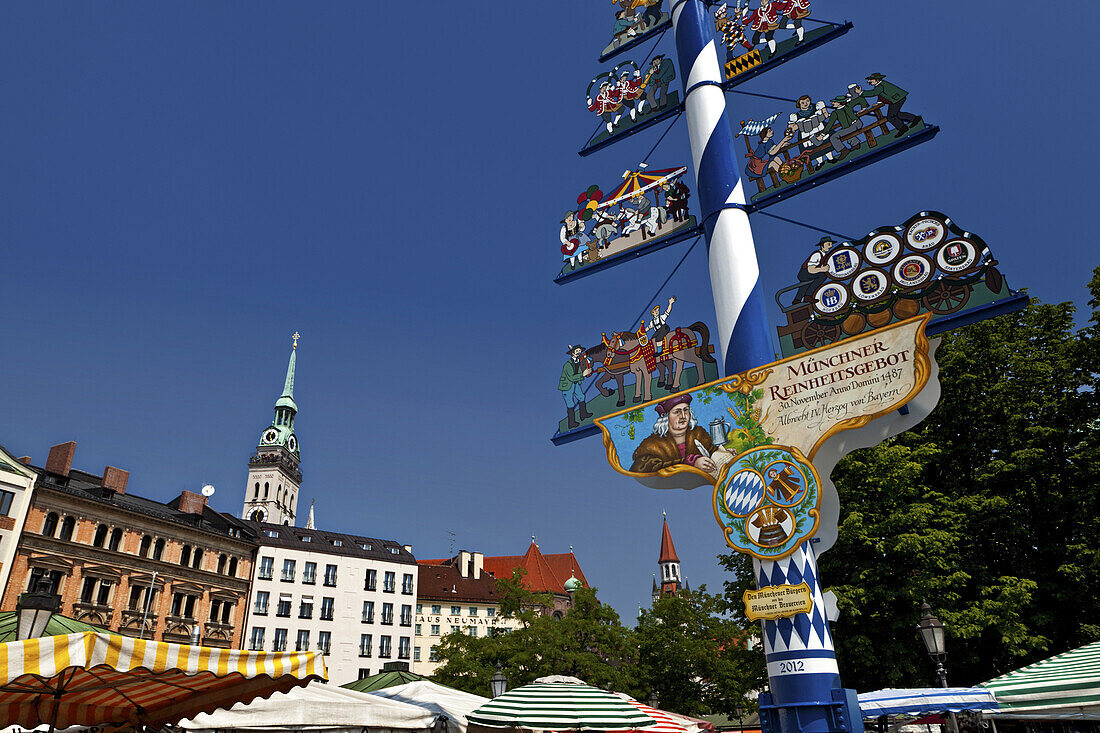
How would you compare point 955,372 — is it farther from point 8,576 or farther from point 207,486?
point 207,486

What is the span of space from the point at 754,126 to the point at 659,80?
2.51 m

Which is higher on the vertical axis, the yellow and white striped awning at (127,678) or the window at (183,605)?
the window at (183,605)

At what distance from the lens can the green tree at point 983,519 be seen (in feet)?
62.1

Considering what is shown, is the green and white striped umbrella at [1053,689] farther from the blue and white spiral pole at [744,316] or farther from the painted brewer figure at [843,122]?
the painted brewer figure at [843,122]

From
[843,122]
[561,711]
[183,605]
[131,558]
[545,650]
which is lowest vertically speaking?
[561,711]

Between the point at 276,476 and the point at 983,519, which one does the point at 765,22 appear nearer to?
the point at 983,519

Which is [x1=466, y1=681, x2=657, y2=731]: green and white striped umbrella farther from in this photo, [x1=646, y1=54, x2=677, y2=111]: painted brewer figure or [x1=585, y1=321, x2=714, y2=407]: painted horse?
[x1=646, y1=54, x2=677, y2=111]: painted brewer figure

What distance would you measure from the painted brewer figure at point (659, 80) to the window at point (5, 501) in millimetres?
41975

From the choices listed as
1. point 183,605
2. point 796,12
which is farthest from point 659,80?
point 183,605

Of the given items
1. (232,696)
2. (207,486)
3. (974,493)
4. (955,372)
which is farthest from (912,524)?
(207,486)

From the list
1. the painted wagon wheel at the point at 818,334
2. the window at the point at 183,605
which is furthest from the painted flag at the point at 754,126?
the window at the point at 183,605

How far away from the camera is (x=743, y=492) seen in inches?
380

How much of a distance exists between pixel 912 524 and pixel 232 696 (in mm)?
17247

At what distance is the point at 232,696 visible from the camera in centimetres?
815
